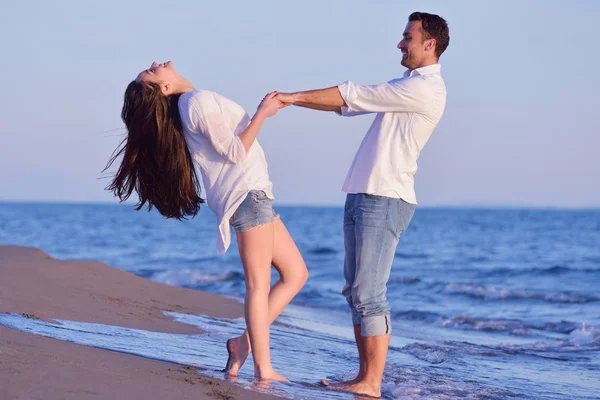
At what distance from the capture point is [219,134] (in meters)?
4.04

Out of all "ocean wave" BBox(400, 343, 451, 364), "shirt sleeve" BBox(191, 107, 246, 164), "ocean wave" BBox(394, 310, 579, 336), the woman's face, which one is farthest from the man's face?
"ocean wave" BBox(394, 310, 579, 336)

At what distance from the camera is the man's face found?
14.3 feet

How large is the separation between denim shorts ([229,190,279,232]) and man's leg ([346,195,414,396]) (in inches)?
22.0

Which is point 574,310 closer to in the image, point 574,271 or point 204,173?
point 574,271

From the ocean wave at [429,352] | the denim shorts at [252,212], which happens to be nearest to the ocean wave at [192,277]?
the ocean wave at [429,352]

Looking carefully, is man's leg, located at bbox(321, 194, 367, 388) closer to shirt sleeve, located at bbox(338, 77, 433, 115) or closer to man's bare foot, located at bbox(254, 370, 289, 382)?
man's bare foot, located at bbox(254, 370, 289, 382)

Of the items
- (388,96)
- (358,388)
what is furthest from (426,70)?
(358,388)

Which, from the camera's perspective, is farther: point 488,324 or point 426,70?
point 488,324

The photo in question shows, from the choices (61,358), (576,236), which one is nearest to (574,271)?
(61,358)

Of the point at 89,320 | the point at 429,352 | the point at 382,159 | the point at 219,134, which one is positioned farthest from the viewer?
the point at 429,352

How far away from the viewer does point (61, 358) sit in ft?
12.0

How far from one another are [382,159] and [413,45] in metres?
0.70

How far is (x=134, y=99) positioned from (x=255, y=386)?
66.4 inches

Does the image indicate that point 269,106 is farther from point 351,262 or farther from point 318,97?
point 351,262
